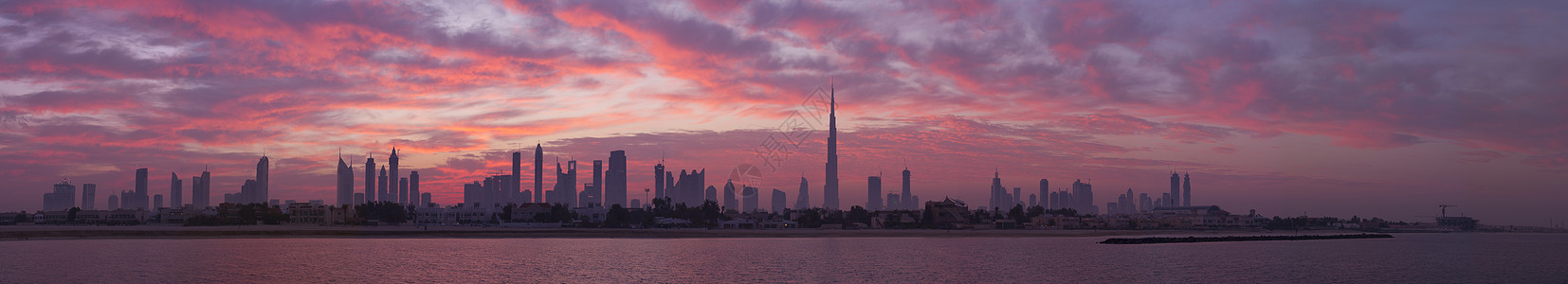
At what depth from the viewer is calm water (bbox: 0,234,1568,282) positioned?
6931cm

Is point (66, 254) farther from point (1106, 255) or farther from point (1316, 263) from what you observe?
point (1316, 263)

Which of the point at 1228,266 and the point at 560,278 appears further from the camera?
the point at 1228,266

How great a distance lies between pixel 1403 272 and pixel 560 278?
66.8 metres

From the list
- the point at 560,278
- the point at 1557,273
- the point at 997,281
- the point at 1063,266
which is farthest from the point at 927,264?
the point at 1557,273

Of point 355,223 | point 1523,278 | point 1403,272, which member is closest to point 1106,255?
point 1403,272

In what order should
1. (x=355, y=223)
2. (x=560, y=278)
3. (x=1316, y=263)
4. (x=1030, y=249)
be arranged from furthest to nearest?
(x=355, y=223) → (x=1030, y=249) → (x=1316, y=263) → (x=560, y=278)

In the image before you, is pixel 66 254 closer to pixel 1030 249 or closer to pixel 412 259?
pixel 412 259

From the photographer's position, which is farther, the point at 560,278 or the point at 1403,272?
the point at 1403,272

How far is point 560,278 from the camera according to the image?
67.8 meters

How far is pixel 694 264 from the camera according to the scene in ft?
274

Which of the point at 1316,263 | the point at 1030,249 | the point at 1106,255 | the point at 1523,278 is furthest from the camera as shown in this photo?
the point at 1030,249

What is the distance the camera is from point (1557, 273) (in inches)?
3381

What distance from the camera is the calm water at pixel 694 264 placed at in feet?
227

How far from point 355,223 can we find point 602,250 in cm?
11225
